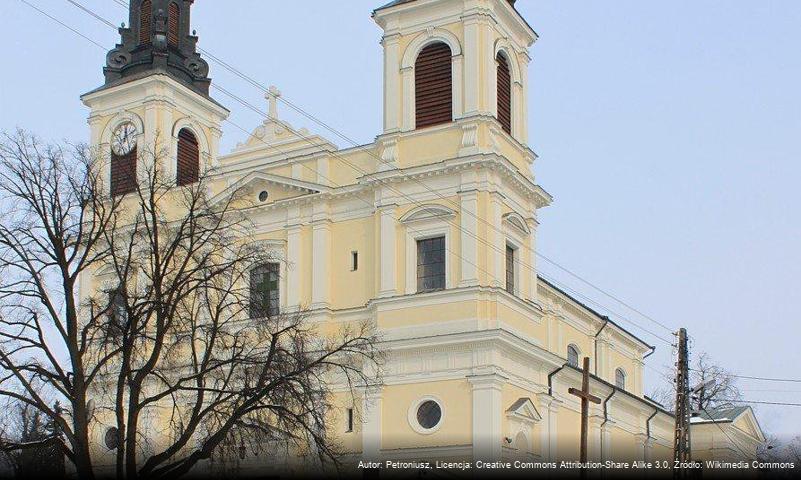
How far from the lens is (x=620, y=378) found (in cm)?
5778

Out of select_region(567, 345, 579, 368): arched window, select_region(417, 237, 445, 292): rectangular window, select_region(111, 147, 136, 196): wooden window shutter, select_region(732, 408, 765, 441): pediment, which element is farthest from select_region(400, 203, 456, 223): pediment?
select_region(732, 408, 765, 441): pediment

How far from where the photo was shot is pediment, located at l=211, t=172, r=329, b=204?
1644 inches

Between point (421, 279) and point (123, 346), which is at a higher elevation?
point (421, 279)

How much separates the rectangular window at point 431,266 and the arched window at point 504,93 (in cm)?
484

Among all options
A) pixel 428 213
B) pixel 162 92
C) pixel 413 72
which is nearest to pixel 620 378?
pixel 428 213

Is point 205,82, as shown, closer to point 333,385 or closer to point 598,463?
point 333,385

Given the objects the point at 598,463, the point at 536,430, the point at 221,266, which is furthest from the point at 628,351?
the point at 221,266

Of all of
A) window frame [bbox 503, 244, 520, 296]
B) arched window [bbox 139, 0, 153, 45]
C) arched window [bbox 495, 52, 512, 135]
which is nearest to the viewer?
window frame [bbox 503, 244, 520, 296]

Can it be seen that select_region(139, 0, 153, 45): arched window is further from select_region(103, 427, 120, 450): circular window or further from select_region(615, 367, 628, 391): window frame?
select_region(615, 367, 628, 391): window frame

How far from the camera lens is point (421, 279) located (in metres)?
39.3

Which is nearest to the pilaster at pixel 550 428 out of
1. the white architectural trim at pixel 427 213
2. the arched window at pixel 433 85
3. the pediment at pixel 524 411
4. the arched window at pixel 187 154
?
the pediment at pixel 524 411

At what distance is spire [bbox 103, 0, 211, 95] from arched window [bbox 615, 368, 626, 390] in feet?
72.6

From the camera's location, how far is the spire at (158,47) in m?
46.6

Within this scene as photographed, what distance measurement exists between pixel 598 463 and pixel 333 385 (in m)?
10.9
